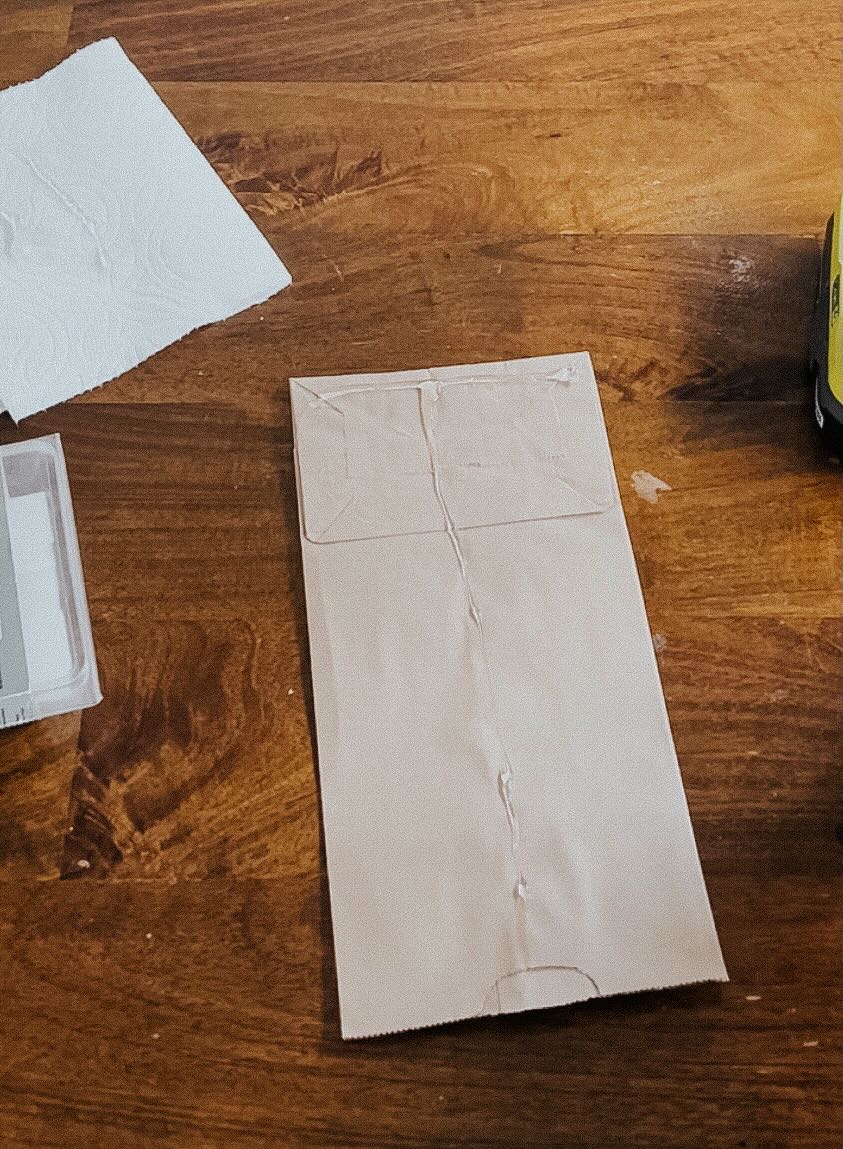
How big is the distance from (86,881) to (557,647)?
0.84 feet

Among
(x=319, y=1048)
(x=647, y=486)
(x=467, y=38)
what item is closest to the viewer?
(x=319, y=1048)

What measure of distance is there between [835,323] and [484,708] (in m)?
0.29

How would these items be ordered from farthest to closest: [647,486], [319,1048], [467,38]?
[467,38]
[647,486]
[319,1048]

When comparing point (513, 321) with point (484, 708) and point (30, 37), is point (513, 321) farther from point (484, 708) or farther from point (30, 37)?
point (30, 37)

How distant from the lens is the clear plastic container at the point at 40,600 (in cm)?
50

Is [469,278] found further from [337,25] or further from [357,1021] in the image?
[357,1021]

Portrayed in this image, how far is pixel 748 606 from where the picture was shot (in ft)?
1.76

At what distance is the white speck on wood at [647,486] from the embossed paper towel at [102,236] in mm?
241

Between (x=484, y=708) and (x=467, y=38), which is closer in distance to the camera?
(x=484, y=708)

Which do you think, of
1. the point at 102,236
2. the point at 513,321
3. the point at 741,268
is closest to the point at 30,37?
the point at 102,236

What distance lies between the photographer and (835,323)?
55 centimetres

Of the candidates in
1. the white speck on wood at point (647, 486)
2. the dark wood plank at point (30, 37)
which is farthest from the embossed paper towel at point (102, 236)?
the white speck on wood at point (647, 486)

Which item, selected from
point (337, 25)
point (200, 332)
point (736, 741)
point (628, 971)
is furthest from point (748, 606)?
point (337, 25)

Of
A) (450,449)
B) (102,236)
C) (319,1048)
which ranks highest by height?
(102,236)
